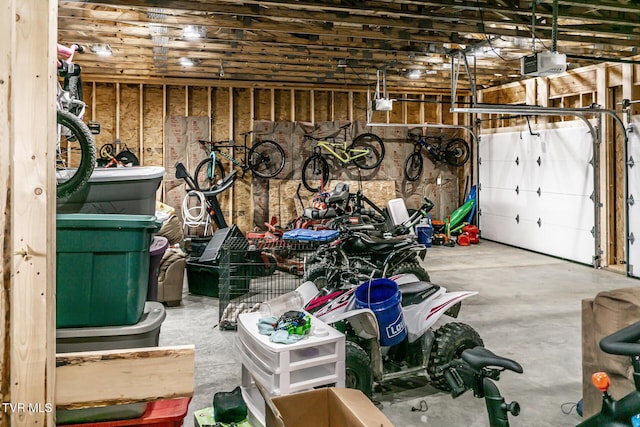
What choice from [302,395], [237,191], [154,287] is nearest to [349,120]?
[237,191]

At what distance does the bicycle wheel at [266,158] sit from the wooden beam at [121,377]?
8.15 metres

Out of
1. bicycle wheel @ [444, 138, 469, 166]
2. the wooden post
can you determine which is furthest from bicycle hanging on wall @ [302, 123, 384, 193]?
the wooden post

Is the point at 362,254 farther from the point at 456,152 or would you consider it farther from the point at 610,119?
the point at 456,152

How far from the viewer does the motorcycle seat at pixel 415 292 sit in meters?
3.48

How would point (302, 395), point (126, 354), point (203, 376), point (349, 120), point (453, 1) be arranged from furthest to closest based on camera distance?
point (349, 120)
point (453, 1)
point (203, 376)
point (302, 395)
point (126, 354)

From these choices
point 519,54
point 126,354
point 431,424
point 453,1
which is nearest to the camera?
point 126,354

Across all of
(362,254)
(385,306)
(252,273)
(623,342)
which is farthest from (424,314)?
(252,273)

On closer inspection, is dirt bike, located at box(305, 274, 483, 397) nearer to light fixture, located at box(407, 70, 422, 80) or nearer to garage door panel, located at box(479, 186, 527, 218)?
light fixture, located at box(407, 70, 422, 80)

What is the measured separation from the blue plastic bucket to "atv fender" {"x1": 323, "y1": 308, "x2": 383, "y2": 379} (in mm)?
59

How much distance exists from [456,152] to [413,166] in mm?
1002

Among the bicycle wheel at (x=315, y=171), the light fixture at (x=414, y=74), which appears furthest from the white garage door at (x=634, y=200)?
the bicycle wheel at (x=315, y=171)

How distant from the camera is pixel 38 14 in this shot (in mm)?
1633

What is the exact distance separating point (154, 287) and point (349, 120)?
24.4ft

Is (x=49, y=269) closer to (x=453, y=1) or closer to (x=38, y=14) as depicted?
(x=38, y=14)
